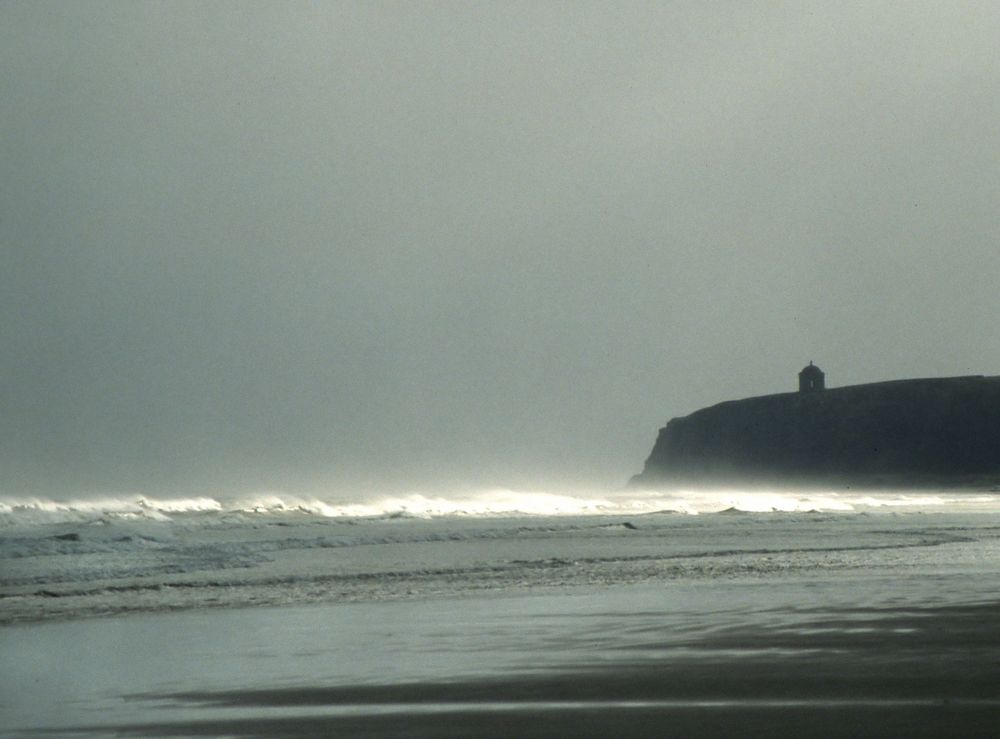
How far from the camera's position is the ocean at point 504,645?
634 centimetres

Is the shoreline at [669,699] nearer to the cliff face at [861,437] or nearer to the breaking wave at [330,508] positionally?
the breaking wave at [330,508]

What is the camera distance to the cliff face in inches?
4198

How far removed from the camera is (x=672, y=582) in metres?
14.2

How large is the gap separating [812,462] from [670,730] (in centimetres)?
11013

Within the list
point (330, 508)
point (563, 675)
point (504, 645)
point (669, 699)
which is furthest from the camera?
point (330, 508)

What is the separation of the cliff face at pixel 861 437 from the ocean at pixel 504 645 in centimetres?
9349

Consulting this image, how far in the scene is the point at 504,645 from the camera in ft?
29.6

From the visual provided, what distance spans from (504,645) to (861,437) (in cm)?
10751

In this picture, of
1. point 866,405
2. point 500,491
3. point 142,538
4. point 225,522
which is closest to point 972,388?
point 866,405

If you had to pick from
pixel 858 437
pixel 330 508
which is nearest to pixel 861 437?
pixel 858 437

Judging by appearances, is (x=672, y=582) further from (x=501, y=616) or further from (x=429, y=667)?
(x=429, y=667)

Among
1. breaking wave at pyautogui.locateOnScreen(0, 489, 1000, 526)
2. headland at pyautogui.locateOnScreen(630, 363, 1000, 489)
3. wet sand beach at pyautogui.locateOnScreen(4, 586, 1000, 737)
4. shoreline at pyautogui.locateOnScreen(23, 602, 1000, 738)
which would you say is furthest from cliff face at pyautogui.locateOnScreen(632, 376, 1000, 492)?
shoreline at pyautogui.locateOnScreen(23, 602, 1000, 738)

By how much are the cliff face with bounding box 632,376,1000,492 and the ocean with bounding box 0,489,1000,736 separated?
307 ft

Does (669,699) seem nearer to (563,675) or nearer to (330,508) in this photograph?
(563,675)
